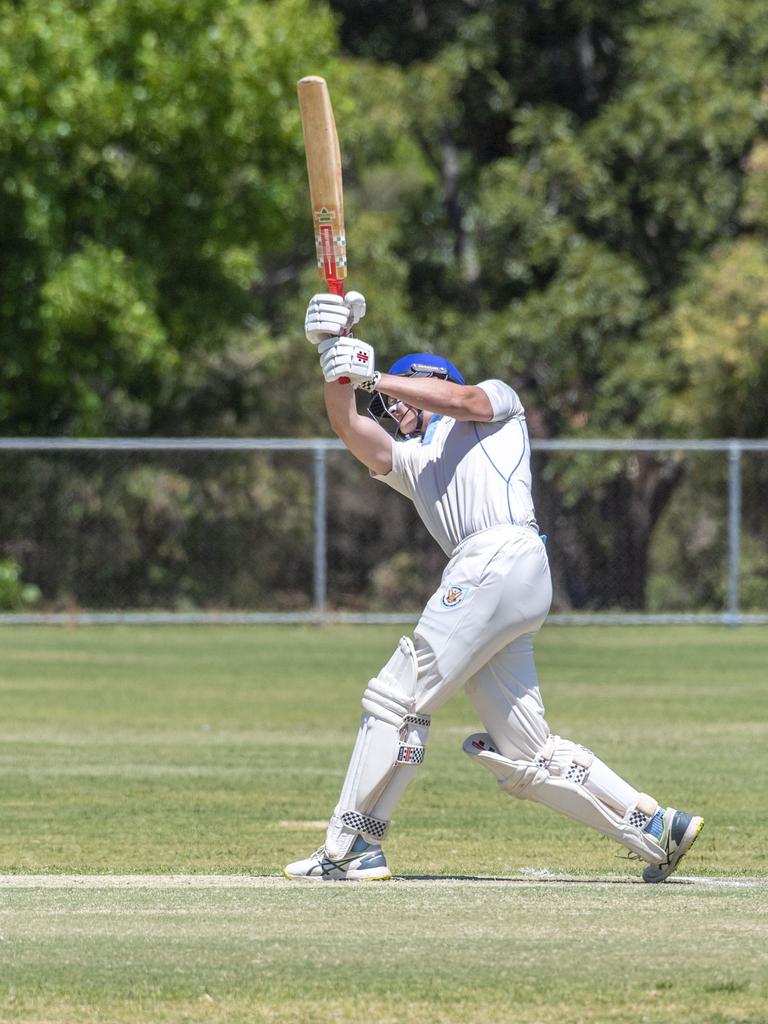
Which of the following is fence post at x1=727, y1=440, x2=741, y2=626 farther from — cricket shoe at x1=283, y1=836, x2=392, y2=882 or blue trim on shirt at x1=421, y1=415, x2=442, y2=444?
cricket shoe at x1=283, y1=836, x2=392, y2=882

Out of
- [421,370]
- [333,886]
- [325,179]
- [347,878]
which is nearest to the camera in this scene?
[333,886]

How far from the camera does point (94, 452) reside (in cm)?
2638

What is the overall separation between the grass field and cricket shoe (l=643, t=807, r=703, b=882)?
162 mm

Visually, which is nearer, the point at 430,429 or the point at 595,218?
the point at 430,429

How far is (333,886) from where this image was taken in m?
7.49

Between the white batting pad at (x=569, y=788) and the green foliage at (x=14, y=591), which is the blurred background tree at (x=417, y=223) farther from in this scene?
the white batting pad at (x=569, y=788)

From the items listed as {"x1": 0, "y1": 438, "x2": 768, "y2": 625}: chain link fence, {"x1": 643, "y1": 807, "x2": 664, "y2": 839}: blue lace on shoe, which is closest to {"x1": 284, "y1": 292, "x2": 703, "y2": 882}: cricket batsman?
Result: {"x1": 643, "y1": 807, "x2": 664, "y2": 839}: blue lace on shoe

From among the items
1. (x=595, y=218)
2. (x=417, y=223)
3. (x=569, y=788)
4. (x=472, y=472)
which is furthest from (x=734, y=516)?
(x=569, y=788)

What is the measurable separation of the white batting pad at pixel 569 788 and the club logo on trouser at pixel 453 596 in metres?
0.54

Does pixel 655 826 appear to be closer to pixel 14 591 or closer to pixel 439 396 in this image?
pixel 439 396

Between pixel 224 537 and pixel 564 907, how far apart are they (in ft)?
68.9

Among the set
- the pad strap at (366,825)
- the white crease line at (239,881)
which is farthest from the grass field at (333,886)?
the pad strap at (366,825)

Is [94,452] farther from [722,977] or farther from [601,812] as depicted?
[722,977]

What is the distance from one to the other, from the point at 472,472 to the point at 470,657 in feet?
2.40
